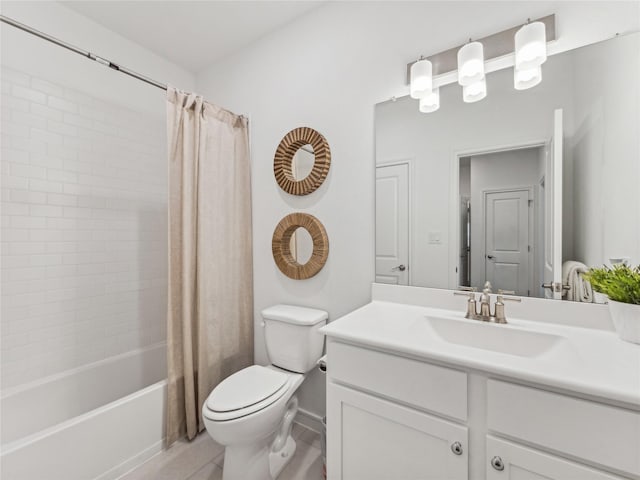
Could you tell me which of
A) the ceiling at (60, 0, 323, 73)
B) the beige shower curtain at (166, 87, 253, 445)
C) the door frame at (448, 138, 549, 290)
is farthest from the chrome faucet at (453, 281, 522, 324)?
the ceiling at (60, 0, 323, 73)

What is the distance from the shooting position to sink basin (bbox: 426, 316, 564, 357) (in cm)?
108

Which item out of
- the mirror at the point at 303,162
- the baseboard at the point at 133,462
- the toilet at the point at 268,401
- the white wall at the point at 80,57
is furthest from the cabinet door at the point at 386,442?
the white wall at the point at 80,57

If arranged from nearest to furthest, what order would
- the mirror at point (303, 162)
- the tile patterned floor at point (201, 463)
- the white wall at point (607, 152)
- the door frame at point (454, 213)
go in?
1. the white wall at point (607, 152)
2. the door frame at point (454, 213)
3. the tile patterned floor at point (201, 463)
4. the mirror at point (303, 162)

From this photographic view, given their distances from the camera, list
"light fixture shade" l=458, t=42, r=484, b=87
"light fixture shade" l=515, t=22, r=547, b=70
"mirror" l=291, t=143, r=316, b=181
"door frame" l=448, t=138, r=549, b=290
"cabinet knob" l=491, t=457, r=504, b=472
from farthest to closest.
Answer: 1. "mirror" l=291, t=143, r=316, b=181
2. "door frame" l=448, t=138, r=549, b=290
3. "light fixture shade" l=458, t=42, r=484, b=87
4. "light fixture shade" l=515, t=22, r=547, b=70
5. "cabinet knob" l=491, t=457, r=504, b=472

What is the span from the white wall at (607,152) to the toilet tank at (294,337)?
125cm

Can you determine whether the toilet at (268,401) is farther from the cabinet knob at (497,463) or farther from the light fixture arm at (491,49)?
the light fixture arm at (491,49)

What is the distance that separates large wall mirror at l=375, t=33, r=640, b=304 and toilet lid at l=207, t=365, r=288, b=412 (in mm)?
806

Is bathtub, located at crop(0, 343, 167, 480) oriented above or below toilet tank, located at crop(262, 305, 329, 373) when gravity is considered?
below

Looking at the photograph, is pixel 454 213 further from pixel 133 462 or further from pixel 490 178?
pixel 133 462

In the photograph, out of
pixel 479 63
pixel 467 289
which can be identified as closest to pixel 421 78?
pixel 479 63

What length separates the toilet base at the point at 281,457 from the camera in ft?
4.95

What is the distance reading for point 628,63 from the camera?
1.06 metres

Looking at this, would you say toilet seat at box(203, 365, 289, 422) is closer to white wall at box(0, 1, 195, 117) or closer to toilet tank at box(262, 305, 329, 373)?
toilet tank at box(262, 305, 329, 373)

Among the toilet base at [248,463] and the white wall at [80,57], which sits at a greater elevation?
the white wall at [80,57]
